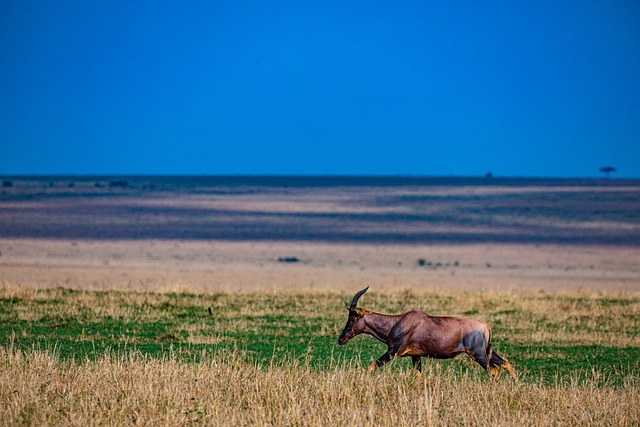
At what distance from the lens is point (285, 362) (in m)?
15.3

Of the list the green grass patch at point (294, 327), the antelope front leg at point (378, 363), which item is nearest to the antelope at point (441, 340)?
the antelope front leg at point (378, 363)

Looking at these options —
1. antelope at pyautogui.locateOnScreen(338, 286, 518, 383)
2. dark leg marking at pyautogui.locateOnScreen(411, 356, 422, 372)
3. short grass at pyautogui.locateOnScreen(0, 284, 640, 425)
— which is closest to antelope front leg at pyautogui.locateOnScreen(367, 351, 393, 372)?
antelope at pyautogui.locateOnScreen(338, 286, 518, 383)

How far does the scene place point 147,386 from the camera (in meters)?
11.7

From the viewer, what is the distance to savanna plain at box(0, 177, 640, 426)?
11312 mm

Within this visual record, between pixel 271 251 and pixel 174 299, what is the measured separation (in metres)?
27.3

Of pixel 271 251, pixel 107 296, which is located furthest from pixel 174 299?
pixel 271 251

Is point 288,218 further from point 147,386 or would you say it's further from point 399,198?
point 147,386

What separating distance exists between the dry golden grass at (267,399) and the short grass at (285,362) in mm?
26

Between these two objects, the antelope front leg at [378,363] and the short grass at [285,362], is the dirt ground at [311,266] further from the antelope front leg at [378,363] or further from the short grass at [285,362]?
the antelope front leg at [378,363]

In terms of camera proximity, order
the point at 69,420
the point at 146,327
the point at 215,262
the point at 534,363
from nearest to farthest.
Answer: the point at 69,420 → the point at 534,363 → the point at 146,327 → the point at 215,262

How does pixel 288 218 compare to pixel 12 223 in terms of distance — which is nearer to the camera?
pixel 12 223

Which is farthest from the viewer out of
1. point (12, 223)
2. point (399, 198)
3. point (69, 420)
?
point (399, 198)

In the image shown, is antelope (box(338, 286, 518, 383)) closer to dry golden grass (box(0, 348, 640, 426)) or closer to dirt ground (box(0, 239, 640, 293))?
dry golden grass (box(0, 348, 640, 426))

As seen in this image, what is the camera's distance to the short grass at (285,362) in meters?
11.1
